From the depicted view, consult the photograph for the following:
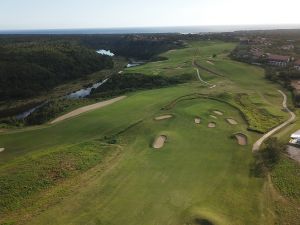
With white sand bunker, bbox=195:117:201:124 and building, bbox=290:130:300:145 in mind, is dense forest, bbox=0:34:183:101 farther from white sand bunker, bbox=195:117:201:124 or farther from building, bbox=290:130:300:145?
building, bbox=290:130:300:145

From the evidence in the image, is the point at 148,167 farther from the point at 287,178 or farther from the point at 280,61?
the point at 280,61

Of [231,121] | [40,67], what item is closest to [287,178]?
[231,121]

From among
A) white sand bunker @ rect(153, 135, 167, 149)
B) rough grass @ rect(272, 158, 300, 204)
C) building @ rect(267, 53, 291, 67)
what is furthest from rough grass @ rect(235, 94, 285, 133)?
building @ rect(267, 53, 291, 67)

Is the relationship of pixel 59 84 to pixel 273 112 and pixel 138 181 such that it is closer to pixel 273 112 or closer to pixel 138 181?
pixel 273 112

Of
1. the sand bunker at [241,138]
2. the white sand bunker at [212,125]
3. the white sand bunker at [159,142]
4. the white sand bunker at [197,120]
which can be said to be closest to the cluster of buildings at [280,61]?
the white sand bunker at [197,120]

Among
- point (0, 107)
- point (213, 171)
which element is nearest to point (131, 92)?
point (0, 107)
